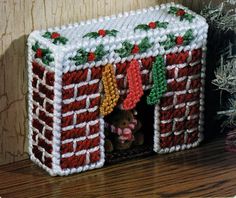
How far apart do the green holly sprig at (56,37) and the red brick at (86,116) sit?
0.17m

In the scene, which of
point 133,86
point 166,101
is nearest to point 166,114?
point 166,101

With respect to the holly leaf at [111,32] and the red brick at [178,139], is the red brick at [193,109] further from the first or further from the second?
the holly leaf at [111,32]

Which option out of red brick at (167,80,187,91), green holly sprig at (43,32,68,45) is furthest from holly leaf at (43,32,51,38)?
red brick at (167,80,187,91)

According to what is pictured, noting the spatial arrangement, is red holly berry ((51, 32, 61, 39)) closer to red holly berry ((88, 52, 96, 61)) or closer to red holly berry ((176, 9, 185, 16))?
red holly berry ((88, 52, 96, 61))

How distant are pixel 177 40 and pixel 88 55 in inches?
9.2

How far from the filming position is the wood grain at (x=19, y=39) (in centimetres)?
233

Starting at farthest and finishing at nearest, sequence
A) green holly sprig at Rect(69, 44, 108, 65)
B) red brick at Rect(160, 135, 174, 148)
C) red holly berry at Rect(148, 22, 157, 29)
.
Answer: red brick at Rect(160, 135, 174, 148), red holly berry at Rect(148, 22, 157, 29), green holly sprig at Rect(69, 44, 108, 65)

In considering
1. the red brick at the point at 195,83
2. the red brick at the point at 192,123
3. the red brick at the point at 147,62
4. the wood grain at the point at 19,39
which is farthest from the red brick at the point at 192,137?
Result: the wood grain at the point at 19,39

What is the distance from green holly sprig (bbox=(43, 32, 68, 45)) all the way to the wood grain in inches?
1.9

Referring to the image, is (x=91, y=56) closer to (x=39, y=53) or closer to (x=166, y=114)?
(x=39, y=53)

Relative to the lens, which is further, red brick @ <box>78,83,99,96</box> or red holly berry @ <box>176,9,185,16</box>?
red holly berry @ <box>176,9,185,16</box>

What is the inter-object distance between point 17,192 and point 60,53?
0.32 m

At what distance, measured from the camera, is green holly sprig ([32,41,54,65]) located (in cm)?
228

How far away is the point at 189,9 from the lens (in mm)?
2566
